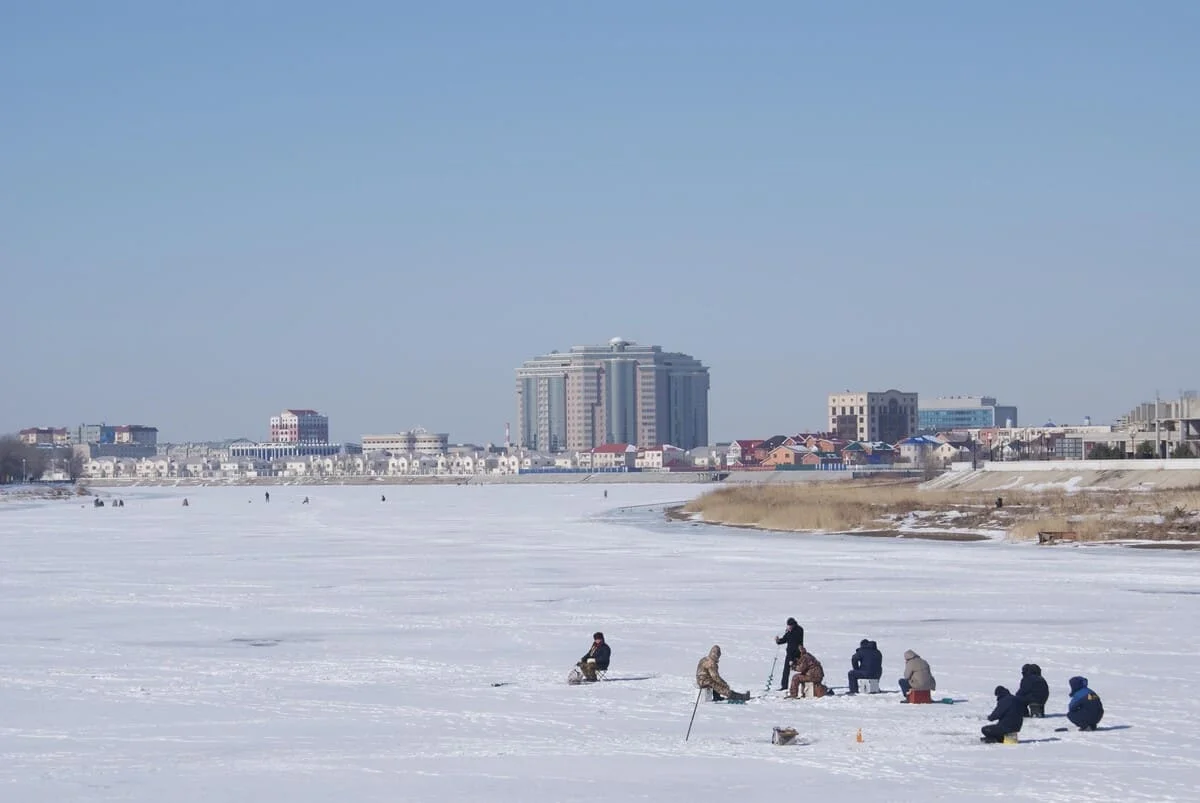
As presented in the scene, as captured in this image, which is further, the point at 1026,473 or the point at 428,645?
the point at 1026,473

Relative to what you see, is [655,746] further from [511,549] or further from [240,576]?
[511,549]

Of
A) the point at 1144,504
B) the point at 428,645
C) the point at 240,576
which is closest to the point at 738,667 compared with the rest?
the point at 428,645

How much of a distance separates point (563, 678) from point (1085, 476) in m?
65.3

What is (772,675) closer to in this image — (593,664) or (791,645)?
(791,645)

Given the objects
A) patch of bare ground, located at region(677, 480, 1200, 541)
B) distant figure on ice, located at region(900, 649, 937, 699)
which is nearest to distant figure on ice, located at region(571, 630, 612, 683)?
distant figure on ice, located at region(900, 649, 937, 699)

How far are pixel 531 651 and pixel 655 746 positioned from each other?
7195mm

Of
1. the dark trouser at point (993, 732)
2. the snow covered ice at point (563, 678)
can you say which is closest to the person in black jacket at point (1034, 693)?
the snow covered ice at point (563, 678)

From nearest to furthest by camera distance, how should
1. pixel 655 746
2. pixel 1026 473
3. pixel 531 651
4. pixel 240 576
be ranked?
pixel 655 746 → pixel 531 651 → pixel 240 576 → pixel 1026 473

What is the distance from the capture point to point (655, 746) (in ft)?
52.6

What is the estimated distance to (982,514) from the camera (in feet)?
199

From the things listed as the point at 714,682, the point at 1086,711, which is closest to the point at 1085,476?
the point at 714,682

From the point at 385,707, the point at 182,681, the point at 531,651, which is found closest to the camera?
the point at 385,707

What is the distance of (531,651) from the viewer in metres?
23.1

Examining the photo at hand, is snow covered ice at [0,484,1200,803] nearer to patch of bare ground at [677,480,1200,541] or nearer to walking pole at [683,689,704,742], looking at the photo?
walking pole at [683,689,704,742]
